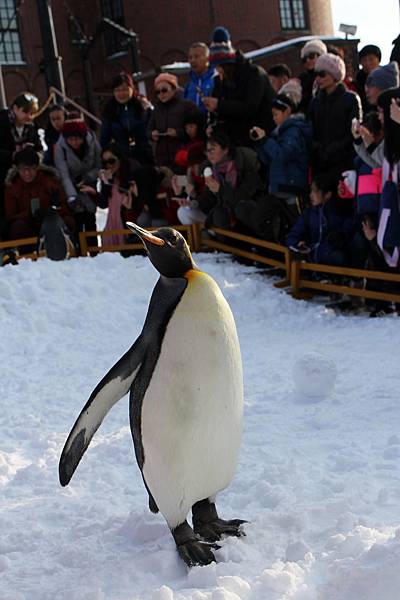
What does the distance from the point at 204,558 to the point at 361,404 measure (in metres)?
1.76

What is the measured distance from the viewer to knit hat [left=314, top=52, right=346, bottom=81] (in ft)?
19.9

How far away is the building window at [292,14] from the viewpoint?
88.1ft

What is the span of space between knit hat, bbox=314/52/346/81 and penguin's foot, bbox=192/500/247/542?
4297 mm

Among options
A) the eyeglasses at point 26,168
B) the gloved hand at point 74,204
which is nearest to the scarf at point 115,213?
the gloved hand at point 74,204

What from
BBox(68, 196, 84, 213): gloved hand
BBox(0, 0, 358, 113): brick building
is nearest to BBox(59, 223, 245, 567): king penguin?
BBox(68, 196, 84, 213): gloved hand

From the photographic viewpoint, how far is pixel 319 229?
6195 mm

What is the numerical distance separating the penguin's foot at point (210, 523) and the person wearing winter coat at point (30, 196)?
5888 millimetres

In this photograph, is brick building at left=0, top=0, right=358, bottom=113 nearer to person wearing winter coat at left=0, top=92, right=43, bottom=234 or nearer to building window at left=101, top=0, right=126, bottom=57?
building window at left=101, top=0, right=126, bottom=57

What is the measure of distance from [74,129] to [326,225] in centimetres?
344

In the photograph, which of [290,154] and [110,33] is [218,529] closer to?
[290,154]

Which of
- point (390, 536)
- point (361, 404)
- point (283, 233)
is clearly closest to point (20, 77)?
point (283, 233)

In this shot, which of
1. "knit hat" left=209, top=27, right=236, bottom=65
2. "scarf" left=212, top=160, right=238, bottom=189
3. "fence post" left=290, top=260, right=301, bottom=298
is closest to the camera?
"fence post" left=290, top=260, right=301, bottom=298

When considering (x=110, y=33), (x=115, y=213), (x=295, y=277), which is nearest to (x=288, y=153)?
(x=295, y=277)

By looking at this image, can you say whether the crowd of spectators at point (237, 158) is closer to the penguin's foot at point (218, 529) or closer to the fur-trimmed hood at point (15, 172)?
the fur-trimmed hood at point (15, 172)
